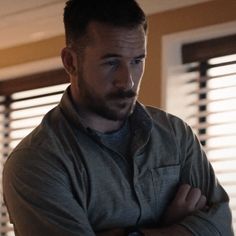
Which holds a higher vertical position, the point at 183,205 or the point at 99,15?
the point at 99,15

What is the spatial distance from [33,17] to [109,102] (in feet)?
5.76

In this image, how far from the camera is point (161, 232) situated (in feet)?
4.14

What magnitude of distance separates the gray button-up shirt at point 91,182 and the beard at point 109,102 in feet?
0.12

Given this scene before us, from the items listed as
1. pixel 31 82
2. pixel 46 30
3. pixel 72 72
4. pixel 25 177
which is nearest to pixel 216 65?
pixel 46 30

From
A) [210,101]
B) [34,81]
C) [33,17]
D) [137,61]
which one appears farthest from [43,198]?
[34,81]

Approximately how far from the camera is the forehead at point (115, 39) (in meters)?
1.28

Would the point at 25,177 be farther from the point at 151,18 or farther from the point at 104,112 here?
the point at 151,18

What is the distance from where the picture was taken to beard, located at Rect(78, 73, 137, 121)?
4.17 ft

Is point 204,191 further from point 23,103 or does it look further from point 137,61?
point 23,103

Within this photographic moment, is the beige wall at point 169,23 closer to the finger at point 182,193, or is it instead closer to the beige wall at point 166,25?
the beige wall at point 166,25

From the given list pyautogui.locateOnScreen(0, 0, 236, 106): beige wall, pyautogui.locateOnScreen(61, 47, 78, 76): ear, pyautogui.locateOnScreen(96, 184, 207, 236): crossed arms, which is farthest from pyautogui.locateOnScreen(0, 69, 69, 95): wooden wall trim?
pyautogui.locateOnScreen(96, 184, 207, 236): crossed arms

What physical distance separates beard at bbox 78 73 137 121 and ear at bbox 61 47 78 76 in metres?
0.04

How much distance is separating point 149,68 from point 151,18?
0.23 m

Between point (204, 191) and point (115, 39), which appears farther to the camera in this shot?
point (204, 191)
